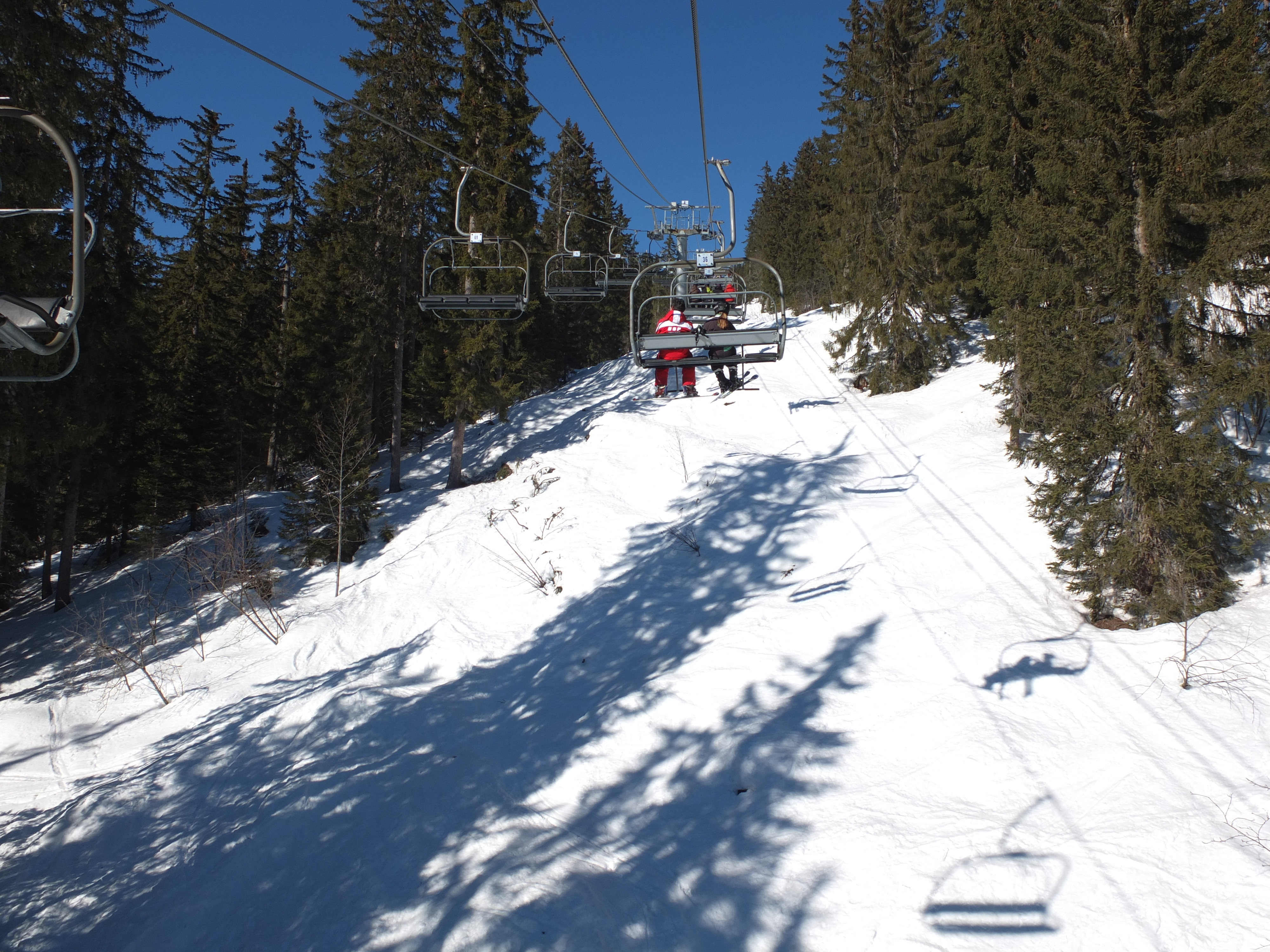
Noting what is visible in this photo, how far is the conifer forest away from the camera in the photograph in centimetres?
817

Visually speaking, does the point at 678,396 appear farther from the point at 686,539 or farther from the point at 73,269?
the point at 73,269

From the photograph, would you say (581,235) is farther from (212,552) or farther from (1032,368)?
(1032,368)

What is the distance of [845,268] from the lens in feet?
73.7

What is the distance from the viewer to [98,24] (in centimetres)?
1384

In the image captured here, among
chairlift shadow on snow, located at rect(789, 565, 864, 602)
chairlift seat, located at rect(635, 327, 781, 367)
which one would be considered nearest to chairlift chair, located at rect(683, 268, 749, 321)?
chairlift seat, located at rect(635, 327, 781, 367)

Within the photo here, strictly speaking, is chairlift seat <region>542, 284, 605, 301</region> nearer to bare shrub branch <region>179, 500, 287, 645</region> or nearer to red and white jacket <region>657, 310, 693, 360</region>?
red and white jacket <region>657, 310, 693, 360</region>

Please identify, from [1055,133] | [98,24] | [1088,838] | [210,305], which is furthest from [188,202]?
[1088,838]

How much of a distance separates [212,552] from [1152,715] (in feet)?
59.1

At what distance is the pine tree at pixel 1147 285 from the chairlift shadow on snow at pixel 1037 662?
94 centimetres

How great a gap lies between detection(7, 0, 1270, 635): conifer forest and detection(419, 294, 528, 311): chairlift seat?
5.04 metres

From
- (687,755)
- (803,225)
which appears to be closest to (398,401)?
(687,755)

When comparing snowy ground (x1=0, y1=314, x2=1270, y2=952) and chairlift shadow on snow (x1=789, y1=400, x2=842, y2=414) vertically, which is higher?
chairlift shadow on snow (x1=789, y1=400, x2=842, y2=414)

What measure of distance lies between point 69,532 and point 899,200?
81.2ft

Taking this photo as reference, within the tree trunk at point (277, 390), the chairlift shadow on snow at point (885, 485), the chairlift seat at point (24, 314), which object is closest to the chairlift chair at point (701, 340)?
the chairlift shadow on snow at point (885, 485)
